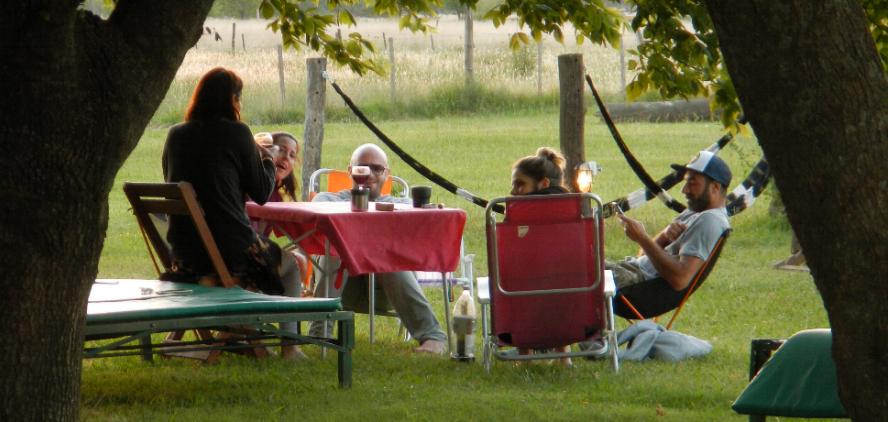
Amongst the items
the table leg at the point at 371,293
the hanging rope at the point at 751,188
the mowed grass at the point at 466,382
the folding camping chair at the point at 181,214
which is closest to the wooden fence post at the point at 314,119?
the mowed grass at the point at 466,382

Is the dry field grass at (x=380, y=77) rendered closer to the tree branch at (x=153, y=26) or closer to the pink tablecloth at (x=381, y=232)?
the pink tablecloth at (x=381, y=232)

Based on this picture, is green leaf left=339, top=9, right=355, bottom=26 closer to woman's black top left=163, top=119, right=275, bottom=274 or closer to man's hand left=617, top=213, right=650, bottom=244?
woman's black top left=163, top=119, right=275, bottom=274

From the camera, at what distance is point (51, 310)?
3.93 meters

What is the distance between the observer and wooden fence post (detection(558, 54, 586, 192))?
10.8 meters

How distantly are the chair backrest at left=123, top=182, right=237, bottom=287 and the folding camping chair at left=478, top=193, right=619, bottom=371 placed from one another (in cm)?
122

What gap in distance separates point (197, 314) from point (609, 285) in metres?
2.00

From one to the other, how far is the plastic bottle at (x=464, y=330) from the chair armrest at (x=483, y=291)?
0.19 m

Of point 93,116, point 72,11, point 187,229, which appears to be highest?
Result: point 72,11

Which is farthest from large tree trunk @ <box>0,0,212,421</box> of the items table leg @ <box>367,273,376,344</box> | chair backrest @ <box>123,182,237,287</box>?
table leg @ <box>367,273,376,344</box>

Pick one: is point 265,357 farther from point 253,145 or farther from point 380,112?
point 380,112

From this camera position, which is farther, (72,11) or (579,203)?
(579,203)

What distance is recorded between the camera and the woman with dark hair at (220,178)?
20.8 ft

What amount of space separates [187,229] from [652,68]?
8.29 ft

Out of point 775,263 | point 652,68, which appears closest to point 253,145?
point 652,68
